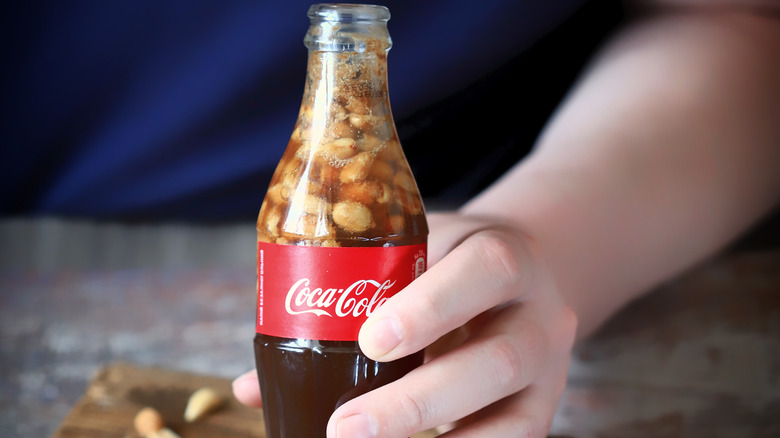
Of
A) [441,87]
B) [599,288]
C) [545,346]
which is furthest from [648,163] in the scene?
[545,346]

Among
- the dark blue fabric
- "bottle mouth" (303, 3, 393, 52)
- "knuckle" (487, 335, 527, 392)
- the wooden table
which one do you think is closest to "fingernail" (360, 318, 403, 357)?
"knuckle" (487, 335, 527, 392)

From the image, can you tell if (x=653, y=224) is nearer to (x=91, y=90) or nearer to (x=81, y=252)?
(x=91, y=90)

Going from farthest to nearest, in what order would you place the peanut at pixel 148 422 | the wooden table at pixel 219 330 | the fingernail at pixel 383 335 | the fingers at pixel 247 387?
1. the wooden table at pixel 219 330
2. the peanut at pixel 148 422
3. the fingers at pixel 247 387
4. the fingernail at pixel 383 335

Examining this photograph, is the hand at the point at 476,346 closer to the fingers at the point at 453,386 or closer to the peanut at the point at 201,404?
the fingers at the point at 453,386

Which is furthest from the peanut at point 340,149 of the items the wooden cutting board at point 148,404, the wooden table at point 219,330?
the wooden table at point 219,330

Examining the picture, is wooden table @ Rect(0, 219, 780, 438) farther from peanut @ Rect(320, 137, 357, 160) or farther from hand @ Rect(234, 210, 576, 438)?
peanut @ Rect(320, 137, 357, 160)

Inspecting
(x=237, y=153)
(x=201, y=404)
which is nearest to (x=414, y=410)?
(x=201, y=404)
